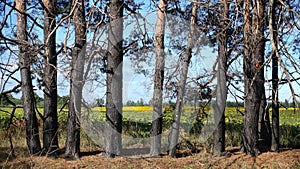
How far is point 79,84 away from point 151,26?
1.99 meters

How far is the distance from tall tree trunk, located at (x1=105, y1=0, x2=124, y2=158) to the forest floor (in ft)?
1.26

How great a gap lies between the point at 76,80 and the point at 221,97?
315 cm

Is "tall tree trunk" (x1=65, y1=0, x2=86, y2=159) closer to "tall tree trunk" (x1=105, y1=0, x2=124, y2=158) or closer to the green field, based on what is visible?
the green field

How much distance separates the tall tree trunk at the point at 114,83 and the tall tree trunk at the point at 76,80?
0.59 meters

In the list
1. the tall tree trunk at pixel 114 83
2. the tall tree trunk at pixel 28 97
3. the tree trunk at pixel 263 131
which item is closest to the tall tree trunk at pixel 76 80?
the tall tree trunk at pixel 114 83

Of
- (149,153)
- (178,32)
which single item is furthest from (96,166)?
(178,32)

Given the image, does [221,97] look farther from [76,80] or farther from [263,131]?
[76,80]

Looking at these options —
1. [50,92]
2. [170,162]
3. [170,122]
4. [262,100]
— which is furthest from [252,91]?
[50,92]

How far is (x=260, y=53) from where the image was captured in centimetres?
766

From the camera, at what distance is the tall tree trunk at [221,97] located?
26.2 feet

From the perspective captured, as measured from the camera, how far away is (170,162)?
746 cm

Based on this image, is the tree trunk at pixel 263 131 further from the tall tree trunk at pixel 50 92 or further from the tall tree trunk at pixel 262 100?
the tall tree trunk at pixel 50 92

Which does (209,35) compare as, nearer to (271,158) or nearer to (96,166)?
(271,158)

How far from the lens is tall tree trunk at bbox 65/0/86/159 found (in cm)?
791
